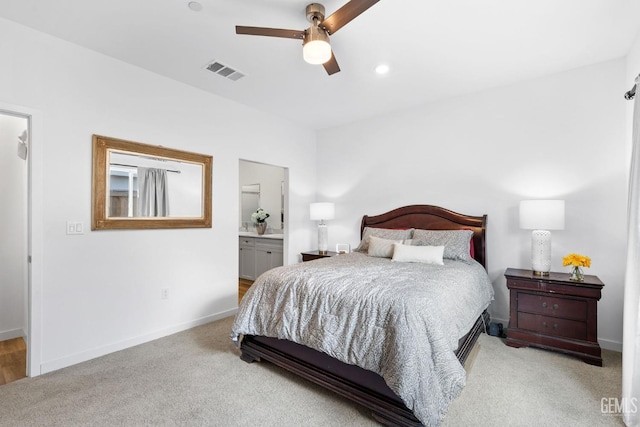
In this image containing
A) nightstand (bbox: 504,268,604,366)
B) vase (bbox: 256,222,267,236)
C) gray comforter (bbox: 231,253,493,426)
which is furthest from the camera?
vase (bbox: 256,222,267,236)

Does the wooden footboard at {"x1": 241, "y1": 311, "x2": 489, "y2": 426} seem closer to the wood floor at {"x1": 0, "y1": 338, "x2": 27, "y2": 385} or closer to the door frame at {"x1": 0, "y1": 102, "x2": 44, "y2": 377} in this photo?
the door frame at {"x1": 0, "y1": 102, "x2": 44, "y2": 377}

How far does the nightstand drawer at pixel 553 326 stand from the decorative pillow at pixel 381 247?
1.37 m

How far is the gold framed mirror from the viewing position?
2.78 metres

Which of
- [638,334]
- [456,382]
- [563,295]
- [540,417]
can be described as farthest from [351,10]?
[563,295]

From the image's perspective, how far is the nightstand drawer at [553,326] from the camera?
104 inches

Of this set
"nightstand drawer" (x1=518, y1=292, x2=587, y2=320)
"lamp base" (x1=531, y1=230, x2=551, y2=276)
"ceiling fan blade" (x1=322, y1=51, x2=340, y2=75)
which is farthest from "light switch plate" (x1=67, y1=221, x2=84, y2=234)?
"lamp base" (x1=531, y1=230, x2=551, y2=276)

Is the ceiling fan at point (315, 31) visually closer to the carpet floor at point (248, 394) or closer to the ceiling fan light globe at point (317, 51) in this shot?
the ceiling fan light globe at point (317, 51)

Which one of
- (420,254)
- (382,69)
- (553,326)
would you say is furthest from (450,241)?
(382,69)

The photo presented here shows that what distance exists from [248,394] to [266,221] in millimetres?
4116

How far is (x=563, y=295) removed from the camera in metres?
2.72

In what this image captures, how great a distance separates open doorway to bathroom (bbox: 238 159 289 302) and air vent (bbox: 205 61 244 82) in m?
1.75

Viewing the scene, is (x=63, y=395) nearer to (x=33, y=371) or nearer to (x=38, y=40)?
(x=33, y=371)

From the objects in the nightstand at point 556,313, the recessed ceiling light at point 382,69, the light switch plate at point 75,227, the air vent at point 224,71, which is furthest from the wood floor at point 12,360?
the nightstand at point 556,313

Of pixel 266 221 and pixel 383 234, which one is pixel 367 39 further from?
pixel 266 221
